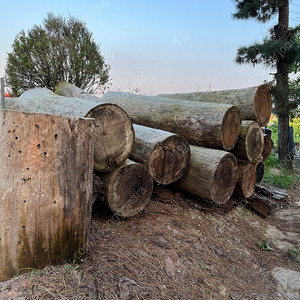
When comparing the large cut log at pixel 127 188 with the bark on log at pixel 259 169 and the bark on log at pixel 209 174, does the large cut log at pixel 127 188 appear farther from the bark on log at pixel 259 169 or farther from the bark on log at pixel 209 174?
the bark on log at pixel 259 169

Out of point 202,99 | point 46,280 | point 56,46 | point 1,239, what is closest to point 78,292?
point 46,280

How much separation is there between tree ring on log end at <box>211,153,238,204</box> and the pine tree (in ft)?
12.9

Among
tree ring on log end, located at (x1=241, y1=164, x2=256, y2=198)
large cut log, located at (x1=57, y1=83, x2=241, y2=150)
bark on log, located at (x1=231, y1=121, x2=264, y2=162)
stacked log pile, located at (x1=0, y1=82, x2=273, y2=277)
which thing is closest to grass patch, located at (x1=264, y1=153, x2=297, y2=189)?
stacked log pile, located at (x1=0, y1=82, x2=273, y2=277)

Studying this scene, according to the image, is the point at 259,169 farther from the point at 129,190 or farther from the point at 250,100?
the point at 129,190

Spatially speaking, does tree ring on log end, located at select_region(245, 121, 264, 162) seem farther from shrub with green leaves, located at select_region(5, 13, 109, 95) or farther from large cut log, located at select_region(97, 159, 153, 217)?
shrub with green leaves, located at select_region(5, 13, 109, 95)

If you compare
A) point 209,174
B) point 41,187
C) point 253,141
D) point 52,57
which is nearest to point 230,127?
point 253,141

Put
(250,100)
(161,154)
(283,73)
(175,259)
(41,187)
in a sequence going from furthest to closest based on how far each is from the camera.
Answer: (283,73) → (250,100) → (161,154) → (175,259) → (41,187)

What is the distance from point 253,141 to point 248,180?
23.6 inches

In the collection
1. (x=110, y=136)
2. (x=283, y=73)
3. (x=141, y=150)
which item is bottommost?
(x=141, y=150)

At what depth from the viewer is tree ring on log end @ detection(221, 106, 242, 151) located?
3.20m

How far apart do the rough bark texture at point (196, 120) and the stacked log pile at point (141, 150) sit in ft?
0.04

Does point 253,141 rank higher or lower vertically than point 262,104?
lower

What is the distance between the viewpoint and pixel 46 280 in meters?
1.53

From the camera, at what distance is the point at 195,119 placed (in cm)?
333
